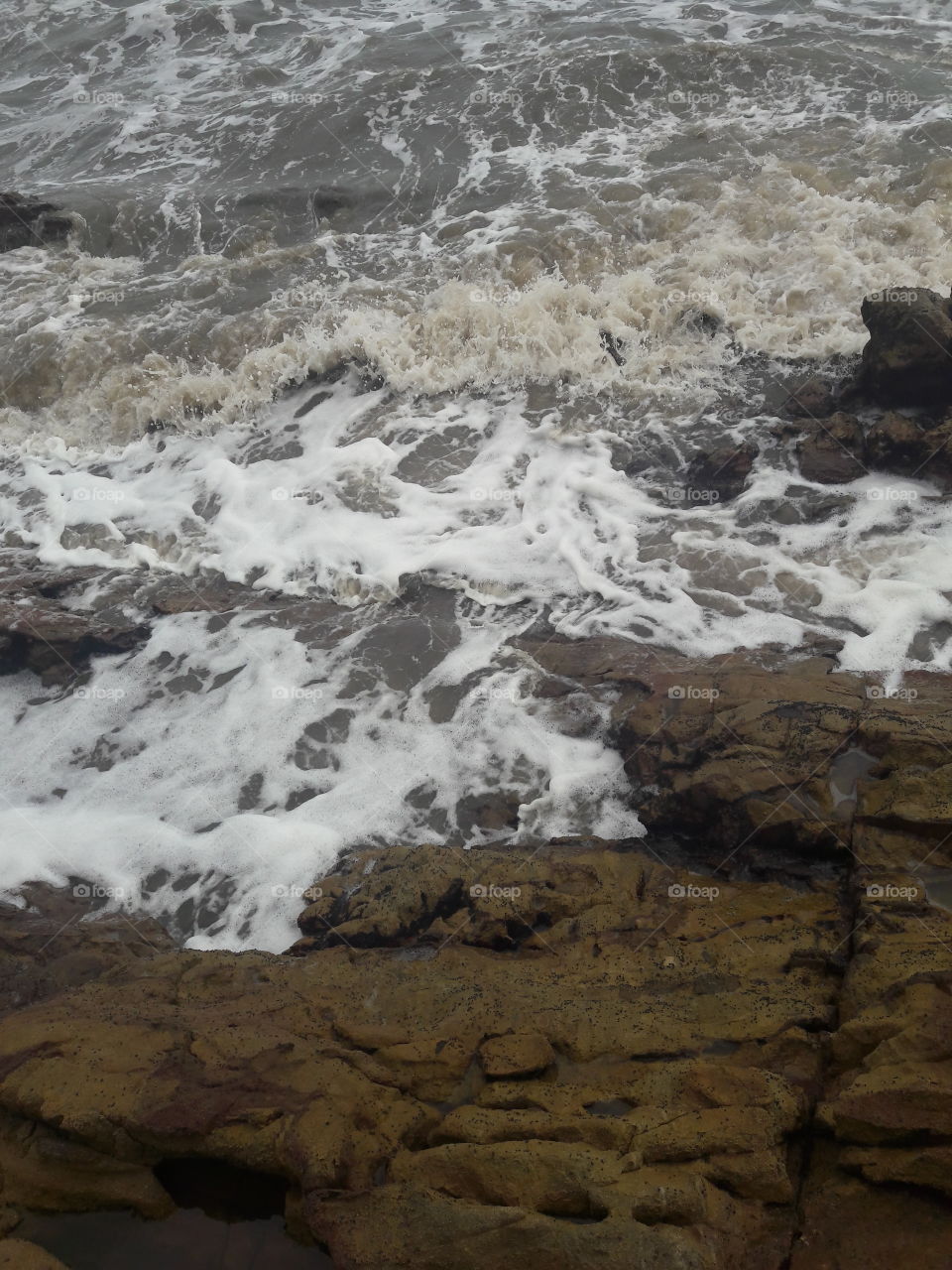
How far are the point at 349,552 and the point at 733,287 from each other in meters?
6.97

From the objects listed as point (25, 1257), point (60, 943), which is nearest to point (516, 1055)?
point (25, 1257)

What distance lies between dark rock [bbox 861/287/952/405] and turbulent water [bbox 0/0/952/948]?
4.27ft

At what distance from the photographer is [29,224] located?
673 inches

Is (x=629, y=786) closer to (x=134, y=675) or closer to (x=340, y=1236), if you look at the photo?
(x=340, y=1236)

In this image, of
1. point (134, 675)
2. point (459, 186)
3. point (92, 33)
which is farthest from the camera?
point (92, 33)

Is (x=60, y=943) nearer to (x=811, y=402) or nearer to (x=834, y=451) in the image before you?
(x=834, y=451)

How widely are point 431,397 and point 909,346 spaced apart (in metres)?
6.05

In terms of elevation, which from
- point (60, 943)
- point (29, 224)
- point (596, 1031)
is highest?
point (29, 224)

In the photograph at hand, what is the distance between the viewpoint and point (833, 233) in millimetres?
13734

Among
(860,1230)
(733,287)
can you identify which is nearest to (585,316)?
(733,287)

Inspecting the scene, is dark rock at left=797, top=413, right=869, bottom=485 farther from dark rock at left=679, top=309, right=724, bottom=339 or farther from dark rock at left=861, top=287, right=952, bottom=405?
dark rock at left=679, top=309, right=724, bottom=339

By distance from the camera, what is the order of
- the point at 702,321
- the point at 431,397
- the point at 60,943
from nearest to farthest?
the point at 60,943 < the point at 702,321 < the point at 431,397

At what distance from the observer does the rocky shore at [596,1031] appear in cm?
376

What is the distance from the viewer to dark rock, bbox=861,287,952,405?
34.2 ft
